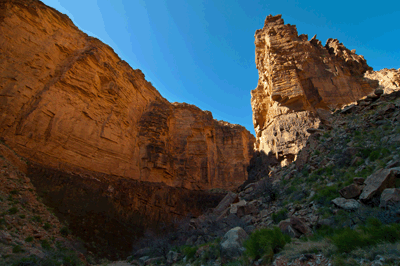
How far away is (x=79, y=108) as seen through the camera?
22.4 m

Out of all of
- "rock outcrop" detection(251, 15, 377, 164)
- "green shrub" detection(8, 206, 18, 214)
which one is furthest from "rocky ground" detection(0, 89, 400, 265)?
"rock outcrop" detection(251, 15, 377, 164)

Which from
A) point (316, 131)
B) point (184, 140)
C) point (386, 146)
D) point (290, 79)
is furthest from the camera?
point (184, 140)

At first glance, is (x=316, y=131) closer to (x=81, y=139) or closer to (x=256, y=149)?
(x=256, y=149)

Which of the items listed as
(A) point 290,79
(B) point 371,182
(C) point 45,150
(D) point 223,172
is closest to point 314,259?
(B) point 371,182

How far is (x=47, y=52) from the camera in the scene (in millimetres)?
21141

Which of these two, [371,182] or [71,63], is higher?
[71,63]

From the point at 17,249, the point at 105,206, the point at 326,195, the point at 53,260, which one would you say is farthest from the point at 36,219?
the point at 326,195

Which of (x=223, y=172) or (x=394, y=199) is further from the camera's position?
(x=223, y=172)

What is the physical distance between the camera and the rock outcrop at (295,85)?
24.3m

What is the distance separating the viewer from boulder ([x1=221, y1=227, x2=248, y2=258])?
21.7 feet

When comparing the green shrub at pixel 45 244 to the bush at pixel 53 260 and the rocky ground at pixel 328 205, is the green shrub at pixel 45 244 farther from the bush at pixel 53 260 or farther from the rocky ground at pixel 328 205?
the rocky ground at pixel 328 205

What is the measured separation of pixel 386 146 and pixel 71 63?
26543 mm

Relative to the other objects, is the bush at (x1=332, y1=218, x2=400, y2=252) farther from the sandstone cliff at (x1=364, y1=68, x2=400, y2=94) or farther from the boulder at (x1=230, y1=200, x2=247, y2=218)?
the sandstone cliff at (x1=364, y1=68, x2=400, y2=94)

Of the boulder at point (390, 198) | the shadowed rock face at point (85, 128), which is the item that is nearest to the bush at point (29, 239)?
the shadowed rock face at point (85, 128)
